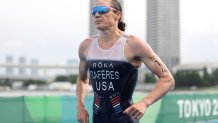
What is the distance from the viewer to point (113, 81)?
323 centimetres

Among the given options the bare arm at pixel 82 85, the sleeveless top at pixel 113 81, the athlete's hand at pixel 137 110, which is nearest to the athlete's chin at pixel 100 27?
the sleeveless top at pixel 113 81

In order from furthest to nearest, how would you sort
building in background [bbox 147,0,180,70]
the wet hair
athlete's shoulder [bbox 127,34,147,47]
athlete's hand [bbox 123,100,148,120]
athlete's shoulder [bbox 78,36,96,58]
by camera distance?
1. building in background [bbox 147,0,180,70]
2. athlete's shoulder [bbox 78,36,96,58]
3. the wet hair
4. athlete's shoulder [bbox 127,34,147,47]
5. athlete's hand [bbox 123,100,148,120]

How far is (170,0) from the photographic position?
91.6 m

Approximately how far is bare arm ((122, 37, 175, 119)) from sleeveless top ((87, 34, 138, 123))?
0.09m

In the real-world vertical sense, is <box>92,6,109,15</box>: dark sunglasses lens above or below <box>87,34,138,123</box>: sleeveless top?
above

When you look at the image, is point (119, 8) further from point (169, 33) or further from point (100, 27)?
point (169, 33)

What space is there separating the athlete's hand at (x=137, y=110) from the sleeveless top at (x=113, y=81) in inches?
4.9

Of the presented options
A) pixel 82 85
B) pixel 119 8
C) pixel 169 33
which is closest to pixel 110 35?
pixel 119 8

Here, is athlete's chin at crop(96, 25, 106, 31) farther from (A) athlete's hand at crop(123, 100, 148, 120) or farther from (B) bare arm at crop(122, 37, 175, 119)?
(A) athlete's hand at crop(123, 100, 148, 120)

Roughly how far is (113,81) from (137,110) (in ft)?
0.99

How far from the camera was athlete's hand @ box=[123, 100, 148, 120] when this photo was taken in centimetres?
305

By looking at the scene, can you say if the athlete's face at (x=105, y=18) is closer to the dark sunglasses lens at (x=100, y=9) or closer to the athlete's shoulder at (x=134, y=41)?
the dark sunglasses lens at (x=100, y=9)

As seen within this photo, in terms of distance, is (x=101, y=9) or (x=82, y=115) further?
(x=82, y=115)

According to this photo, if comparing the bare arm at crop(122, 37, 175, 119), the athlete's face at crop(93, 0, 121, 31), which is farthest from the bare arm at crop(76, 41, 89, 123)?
the bare arm at crop(122, 37, 175, 119)
